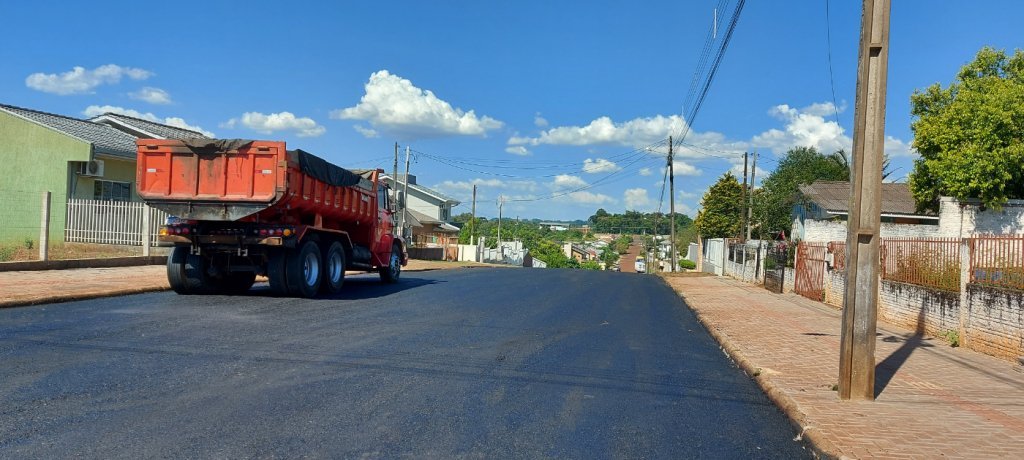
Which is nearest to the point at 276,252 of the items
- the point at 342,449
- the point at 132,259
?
the point at 132,259

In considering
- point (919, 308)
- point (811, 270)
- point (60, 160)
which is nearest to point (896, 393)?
point (919, 308)

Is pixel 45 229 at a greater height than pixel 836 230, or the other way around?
pixel 836 230

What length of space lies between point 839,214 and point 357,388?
33.0 meters

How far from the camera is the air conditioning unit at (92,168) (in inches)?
977

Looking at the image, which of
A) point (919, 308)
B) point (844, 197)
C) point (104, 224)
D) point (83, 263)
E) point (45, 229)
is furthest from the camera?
point (844, 197)

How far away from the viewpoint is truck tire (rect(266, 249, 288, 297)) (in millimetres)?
13930

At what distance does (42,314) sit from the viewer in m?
10.2

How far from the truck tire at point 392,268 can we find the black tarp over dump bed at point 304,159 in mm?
3692

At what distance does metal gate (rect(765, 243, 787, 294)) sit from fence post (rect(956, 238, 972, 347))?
1272cm

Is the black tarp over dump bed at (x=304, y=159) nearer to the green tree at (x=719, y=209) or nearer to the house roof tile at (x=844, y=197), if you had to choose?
the house roof tile at (x=844, y=197)

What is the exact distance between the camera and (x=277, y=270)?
13.9m

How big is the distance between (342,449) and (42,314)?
752cm

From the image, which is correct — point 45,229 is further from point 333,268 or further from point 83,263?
point 333,268

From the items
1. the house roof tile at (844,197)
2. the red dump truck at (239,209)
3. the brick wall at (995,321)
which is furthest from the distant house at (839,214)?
the red dump truck at (239,209)
